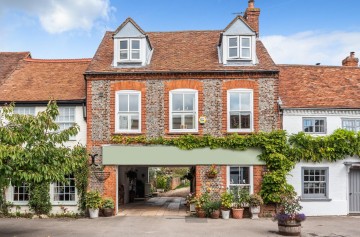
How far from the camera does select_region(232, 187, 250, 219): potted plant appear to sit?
18641mm

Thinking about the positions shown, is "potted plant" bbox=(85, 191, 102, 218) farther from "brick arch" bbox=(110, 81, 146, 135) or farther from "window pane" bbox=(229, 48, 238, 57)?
"window pane" bbox=(229, 48, 238, 57)

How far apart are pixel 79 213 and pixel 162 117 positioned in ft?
19.7

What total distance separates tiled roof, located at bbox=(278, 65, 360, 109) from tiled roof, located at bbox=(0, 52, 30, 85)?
15.0 metres

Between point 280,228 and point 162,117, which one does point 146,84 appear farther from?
point 280,228

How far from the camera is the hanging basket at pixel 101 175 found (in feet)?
63.7

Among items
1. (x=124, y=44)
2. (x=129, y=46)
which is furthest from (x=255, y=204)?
(x=124, y=44)

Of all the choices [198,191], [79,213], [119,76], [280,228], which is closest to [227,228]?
[280,228]

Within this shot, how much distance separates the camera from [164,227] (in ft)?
53.5

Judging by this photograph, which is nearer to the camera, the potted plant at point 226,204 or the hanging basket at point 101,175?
the potted plant at point 226,204

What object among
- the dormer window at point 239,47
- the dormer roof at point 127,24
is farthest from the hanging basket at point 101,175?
the dormer window at point 239,47

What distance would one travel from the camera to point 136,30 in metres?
20.4

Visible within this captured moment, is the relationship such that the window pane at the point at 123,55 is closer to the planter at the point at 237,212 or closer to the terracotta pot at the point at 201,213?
the terracotta pot at the point at 201,213

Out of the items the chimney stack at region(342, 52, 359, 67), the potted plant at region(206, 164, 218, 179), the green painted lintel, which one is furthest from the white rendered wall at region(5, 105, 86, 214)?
the chimney stack at region(342, 52, 359, 67)

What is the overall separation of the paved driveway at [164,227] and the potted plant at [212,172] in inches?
81.5
